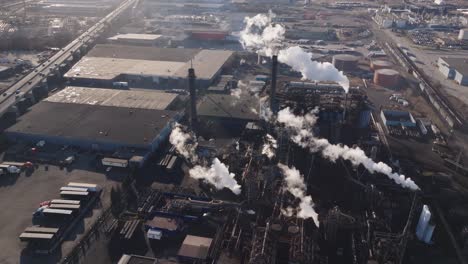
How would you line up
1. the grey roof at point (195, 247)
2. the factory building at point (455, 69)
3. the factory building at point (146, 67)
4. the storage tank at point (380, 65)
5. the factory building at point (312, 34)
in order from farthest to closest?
the factory building at point (312, 34) → the storage tank at point (380, 65) → the factory building at point (455, 69) → the factory building at point (146, 67) → the grey roof at point (195, 247)

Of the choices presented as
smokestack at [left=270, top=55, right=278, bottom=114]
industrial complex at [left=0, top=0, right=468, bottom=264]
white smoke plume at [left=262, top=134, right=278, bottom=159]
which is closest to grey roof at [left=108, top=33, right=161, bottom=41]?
industrial complex at [left=0, top=0, right=468, bottom=264]

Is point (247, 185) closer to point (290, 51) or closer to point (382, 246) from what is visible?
point (382, 246)

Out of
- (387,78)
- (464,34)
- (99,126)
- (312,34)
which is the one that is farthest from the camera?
(312,34)

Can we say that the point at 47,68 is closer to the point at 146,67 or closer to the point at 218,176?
the point at 146,67

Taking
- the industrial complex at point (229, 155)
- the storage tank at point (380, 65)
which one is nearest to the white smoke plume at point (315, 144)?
the industrial complex at point (229, 155)

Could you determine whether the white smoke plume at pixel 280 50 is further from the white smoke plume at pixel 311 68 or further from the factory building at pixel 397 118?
the factory building at pixel 397 118

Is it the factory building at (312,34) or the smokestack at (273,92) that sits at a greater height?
the smokestack at (273,92)

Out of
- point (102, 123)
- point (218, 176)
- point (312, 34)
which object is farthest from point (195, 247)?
point (312, 34)
